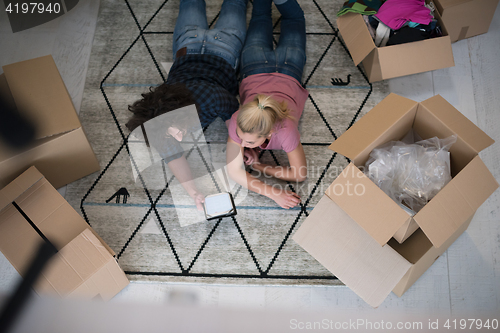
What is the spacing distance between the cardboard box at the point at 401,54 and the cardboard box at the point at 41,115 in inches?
47.6

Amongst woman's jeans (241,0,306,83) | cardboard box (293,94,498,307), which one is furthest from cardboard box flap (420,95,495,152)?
woman's jeans (241,0,306,83)

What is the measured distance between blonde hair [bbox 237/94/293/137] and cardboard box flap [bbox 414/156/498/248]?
1.67ft

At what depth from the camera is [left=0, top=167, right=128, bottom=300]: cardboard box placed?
3.64 feet

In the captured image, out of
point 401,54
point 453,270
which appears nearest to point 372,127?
point 401,54

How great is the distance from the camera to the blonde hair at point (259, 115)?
1078 mm

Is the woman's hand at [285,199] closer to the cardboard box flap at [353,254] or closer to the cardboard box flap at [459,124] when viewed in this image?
the cardboard box flap at [353,254]

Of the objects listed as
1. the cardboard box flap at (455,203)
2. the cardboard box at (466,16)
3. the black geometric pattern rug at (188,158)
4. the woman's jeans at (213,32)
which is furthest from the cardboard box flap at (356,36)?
the cardboard box flap at (455,203)

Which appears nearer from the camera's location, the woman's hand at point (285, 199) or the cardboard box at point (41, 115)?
the cardboard box at point (41, 115)

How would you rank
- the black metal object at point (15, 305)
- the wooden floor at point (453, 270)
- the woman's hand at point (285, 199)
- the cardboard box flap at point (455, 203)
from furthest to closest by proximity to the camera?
the woman's hand at point (285, 199)
the wooden floor at point (453, 270)
the cardboard box flap at point (455, 203)
the black metal object at point (15, 305)

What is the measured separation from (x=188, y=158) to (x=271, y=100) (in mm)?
592

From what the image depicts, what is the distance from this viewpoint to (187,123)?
1.24 meters

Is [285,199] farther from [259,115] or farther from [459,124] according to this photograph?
[459,124]

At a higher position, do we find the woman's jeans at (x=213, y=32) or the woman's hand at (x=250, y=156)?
the woman's jeans at (x=213, y=32)

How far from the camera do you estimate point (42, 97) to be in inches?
49.4
